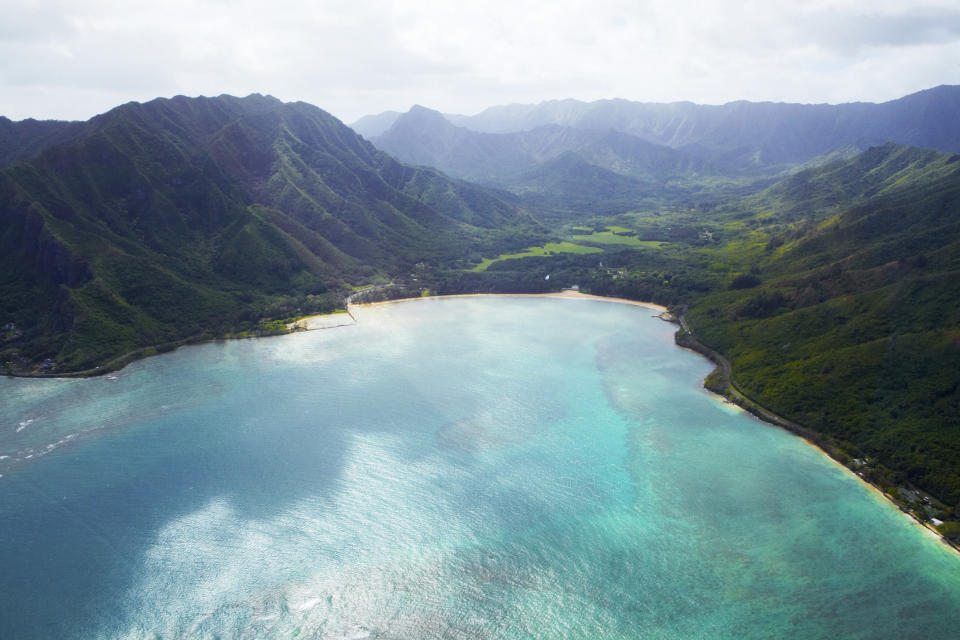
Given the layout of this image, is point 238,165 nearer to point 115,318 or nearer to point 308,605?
point 115,318

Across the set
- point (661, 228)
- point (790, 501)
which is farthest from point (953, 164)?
point (790, 501)

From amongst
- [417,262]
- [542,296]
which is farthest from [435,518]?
[417,262]

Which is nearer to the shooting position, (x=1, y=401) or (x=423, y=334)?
(x=1, y=401)

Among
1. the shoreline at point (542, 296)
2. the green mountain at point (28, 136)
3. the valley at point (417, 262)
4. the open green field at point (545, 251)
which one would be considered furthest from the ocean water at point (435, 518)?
the green mountain at point (28, 136)

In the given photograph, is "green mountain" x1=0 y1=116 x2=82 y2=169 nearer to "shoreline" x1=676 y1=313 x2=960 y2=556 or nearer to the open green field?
the open green field

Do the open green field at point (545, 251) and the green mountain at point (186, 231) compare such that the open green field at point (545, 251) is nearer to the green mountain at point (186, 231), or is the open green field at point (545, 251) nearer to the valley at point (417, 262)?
the valley at point (417, 262)

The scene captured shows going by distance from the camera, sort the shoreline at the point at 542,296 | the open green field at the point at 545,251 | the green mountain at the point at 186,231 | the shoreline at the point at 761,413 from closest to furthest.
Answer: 1. the shoreline at the point at 761,413
2. the green mountain at the point at 186,231
3. the shoreline at the point at 542,296
4. the open green field at the point at 545,251
